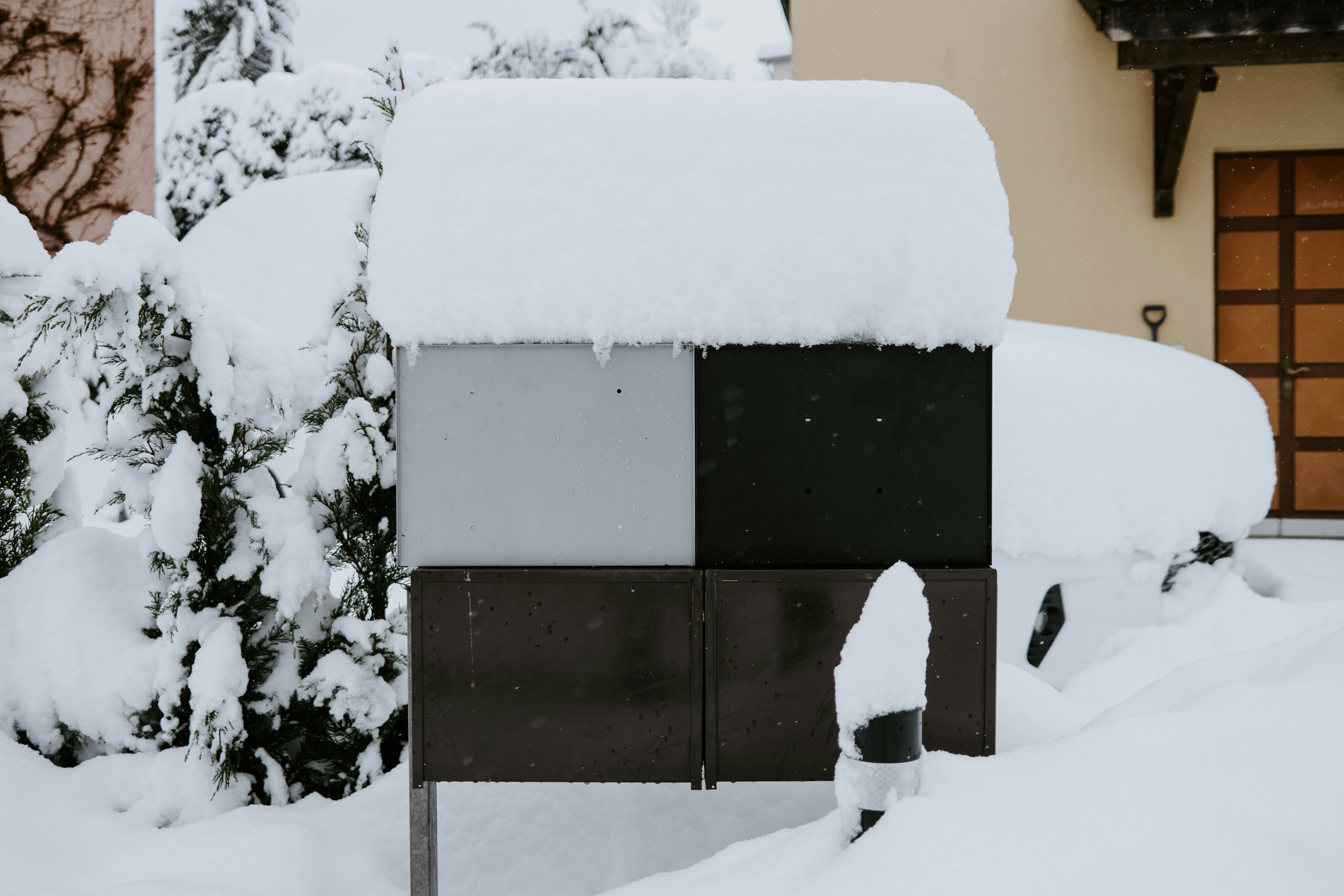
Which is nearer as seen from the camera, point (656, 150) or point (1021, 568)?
point (656, 150)

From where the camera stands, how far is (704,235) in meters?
2.44

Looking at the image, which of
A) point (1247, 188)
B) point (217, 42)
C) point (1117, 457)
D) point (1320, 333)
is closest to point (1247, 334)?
point (1320, 333)

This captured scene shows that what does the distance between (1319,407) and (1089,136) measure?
8.41 ft

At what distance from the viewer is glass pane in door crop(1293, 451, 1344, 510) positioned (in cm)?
650

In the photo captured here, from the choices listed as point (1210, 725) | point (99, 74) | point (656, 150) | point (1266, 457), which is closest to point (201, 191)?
point (99, 74)

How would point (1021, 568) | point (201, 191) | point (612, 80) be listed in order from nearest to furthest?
point (612, 80), point (1021, 568), point (201, 191)

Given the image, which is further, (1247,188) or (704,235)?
(1247,188)

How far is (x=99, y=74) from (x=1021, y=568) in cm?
A: 716

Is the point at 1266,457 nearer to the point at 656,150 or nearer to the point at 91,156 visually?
the point at 656,150

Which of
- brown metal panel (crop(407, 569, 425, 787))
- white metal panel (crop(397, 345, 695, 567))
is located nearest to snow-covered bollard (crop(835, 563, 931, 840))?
white metal panel (crop(397, 345, 695, 567))

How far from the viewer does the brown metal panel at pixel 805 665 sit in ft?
8.21

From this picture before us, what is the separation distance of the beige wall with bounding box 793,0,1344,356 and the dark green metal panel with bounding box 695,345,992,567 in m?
4.79

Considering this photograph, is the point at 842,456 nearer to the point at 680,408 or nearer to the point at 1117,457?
the point at 680,408

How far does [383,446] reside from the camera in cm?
312
